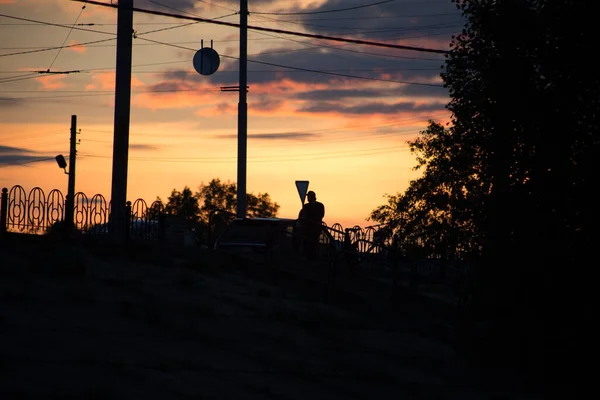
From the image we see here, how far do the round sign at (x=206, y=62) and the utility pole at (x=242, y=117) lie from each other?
1480mm

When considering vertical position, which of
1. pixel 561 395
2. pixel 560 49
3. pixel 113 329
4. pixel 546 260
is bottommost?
pixel 561 395

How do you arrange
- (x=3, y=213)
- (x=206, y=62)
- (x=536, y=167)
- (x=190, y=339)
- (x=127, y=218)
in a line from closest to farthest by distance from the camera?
(x=190, y=339)
(x=536, y=167)
(x=3, y=213)
(x=127, y=218)
(x=206, y=62)

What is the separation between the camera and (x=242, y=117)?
32.5m

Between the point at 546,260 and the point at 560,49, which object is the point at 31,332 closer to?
the point at 546,260

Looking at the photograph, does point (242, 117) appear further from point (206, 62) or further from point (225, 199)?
point (225, 199)

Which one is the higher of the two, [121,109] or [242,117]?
[242,117]

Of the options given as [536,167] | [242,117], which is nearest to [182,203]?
[242,117]

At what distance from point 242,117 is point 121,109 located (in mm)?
10863

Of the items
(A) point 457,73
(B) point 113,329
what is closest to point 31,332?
(B) point 113,329

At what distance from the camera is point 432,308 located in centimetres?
1952

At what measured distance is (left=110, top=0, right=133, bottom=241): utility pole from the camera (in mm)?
21500

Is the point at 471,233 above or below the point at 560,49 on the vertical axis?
below

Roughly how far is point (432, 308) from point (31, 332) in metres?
9.42

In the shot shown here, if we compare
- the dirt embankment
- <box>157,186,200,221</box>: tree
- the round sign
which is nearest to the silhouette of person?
the dirt embankment
